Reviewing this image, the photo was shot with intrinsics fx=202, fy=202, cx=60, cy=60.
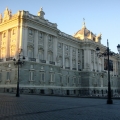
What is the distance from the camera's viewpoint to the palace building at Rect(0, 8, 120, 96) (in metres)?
44.8

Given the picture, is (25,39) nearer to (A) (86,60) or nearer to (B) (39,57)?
(B) (39,57)

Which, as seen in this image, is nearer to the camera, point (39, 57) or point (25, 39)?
→ point (25, 39)

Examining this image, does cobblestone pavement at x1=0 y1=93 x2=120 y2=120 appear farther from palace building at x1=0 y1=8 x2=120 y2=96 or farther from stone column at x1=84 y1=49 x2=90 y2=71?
stone column at x1=84 y1=49 x2=90 y2=71

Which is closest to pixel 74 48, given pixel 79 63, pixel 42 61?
pixel 79 63

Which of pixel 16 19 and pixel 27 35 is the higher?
pixel 16 19

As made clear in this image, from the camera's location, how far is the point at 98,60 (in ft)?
245

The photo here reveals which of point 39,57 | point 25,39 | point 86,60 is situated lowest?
point 39,57

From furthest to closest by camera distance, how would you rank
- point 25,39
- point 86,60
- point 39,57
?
point 86,60
point 39,57
point 25,39

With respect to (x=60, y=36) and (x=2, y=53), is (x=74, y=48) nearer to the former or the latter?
(x=60, y=36)

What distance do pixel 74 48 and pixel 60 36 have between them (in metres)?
9.38

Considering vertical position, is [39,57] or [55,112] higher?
[39,57]

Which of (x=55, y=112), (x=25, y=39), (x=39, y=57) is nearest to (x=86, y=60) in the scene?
(x=39, y=57)

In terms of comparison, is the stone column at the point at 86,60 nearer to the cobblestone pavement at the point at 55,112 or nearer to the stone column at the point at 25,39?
the stone column at the point at 25,39

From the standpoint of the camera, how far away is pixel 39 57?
161 ft
